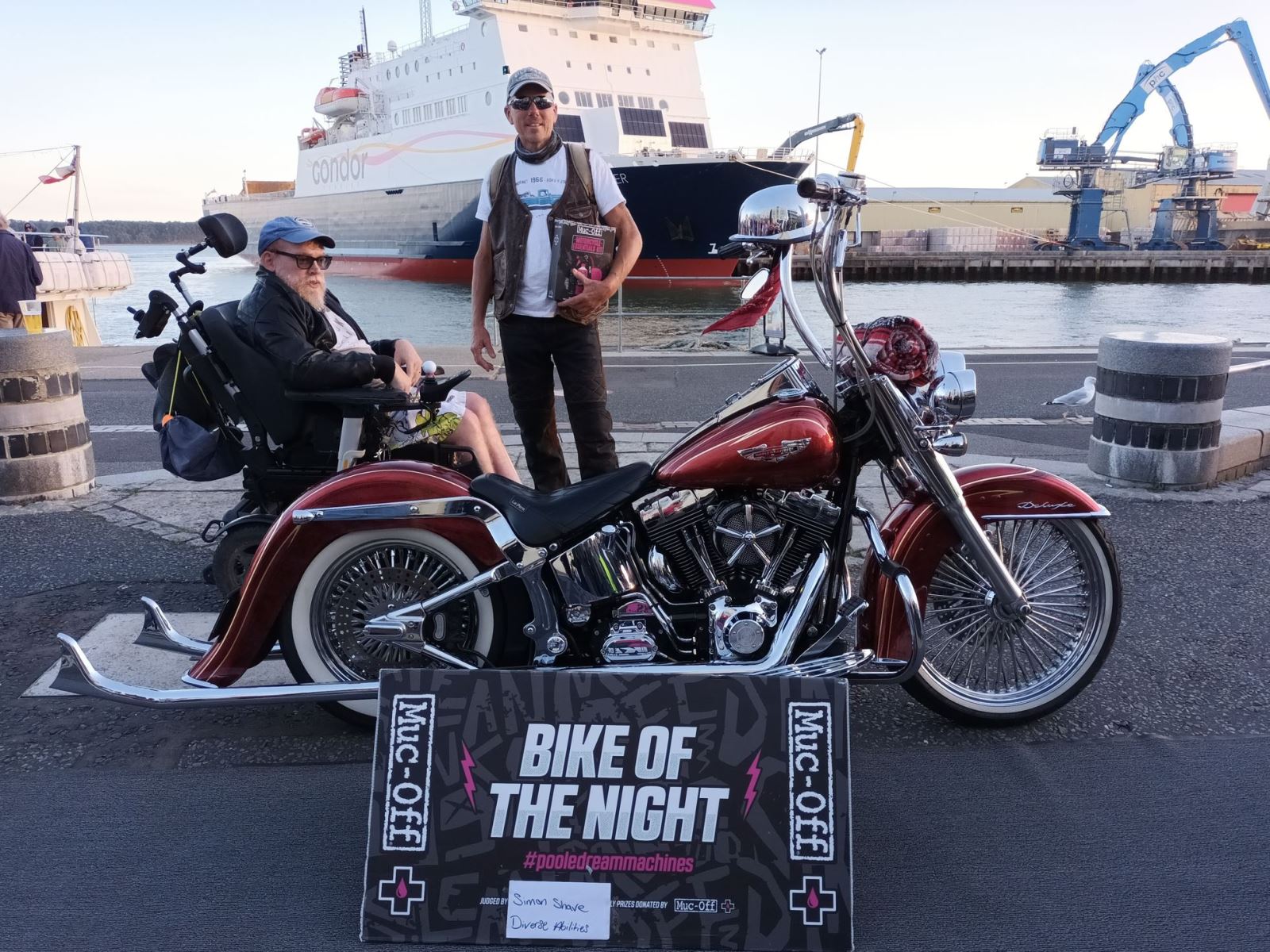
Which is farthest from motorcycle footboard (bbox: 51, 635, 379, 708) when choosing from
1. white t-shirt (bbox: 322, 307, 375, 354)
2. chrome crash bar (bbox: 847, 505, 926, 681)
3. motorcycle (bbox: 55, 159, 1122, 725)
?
white t-shirt (bbox: 322, 307, 375, 354)

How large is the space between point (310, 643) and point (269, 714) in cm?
51

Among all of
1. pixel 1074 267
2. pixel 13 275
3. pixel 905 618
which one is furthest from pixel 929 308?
pixel 905 618

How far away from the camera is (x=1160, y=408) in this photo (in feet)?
18.0

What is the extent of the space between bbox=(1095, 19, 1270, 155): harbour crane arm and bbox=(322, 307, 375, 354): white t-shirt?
218 feet

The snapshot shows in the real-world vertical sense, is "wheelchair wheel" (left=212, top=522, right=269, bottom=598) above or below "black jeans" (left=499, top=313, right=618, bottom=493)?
below

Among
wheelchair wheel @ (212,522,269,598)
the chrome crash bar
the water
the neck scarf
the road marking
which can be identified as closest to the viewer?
the chrome crash bar

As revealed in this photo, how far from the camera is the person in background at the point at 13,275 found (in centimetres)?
973

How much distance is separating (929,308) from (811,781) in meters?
35.6

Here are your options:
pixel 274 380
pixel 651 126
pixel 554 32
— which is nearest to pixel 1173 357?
pixel 274 380

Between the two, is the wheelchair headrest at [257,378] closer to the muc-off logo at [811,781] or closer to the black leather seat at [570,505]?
the black leather seat at [570,505]

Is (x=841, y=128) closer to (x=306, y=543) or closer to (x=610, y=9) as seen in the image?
(x=306, y=543)

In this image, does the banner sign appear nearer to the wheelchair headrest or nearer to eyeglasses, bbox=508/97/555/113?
the wheelchair headrest

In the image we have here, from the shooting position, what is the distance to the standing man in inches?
157

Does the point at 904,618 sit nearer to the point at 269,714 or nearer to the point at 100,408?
the point at 269,714
